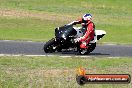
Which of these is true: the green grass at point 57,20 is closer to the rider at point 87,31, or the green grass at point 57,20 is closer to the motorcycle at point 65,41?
the motorcycle at point 65,41

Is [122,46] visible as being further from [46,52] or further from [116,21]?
[116,21]

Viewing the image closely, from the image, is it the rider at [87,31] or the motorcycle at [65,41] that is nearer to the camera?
the rider at [87,31]

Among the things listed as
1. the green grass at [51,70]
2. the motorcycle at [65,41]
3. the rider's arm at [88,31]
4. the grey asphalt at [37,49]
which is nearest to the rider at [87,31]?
the rider's arm at [88,31]

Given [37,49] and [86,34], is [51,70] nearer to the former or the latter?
[86,34]

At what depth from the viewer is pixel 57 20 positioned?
39625 mm

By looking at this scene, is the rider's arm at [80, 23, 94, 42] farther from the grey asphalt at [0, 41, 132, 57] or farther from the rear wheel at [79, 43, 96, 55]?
the grey asphalt at [0, 41, 132, 57]

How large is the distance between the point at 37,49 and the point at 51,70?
721 centimetres

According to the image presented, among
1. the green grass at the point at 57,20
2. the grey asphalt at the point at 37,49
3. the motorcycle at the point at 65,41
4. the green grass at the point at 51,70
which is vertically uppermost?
the green grass at the point at 51,70

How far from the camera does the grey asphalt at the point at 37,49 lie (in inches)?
827

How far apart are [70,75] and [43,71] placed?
1.22m

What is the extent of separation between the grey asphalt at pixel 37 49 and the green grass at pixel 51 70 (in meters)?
2.10

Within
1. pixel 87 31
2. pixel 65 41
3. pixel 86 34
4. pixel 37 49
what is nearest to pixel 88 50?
pixel 86 34

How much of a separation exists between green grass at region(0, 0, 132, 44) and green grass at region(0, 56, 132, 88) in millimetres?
8878

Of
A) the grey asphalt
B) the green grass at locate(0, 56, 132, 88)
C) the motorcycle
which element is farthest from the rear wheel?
the green grass at locate(0, 56, 132, 88)
